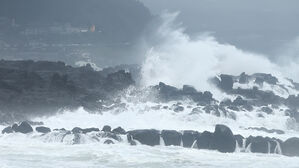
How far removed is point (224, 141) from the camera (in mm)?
42312

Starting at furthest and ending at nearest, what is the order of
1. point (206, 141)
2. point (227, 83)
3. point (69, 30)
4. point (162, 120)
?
point (69, 30)
point (227, 83)
point (162, 120)
point (206, 141)

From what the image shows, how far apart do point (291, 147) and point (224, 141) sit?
4105mm

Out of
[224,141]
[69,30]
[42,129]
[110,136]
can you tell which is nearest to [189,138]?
[224,141]

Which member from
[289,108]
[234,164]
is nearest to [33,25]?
[289,108]

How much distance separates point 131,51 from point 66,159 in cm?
7352

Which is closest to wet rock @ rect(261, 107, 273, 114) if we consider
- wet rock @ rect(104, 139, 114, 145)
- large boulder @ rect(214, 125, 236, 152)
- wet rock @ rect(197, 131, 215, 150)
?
large boulder @ rect(214, 125, 236, 152)

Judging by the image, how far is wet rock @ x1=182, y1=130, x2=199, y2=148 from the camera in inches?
1695

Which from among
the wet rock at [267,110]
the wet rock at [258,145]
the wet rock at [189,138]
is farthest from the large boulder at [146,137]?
the wet rock at [267,110]

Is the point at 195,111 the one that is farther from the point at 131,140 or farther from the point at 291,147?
the point at 291,147

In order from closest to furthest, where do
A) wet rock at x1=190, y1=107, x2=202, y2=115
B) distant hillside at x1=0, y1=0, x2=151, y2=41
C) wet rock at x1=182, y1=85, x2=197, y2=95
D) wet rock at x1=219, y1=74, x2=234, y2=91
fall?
wet rock at x1=190, y1=107, x2=202, y2=115 → wet rock at x1=182, y1=85, x2=197, y2=95 → wet rock at x1=219, y1=74, x2=234, y2=91 → distant hillside at x1=0, y1=0, x2=151, y2=41

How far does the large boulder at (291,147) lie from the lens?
41.9 meters

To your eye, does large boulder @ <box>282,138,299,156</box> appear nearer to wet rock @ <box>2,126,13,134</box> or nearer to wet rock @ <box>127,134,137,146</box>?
wet rock @ <box>127,134,137,146</box>

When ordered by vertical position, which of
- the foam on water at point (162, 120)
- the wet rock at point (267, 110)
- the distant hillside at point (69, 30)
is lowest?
the foam on water at point (162, 120)

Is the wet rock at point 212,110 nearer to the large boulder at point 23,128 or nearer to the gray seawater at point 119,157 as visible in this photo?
the gray seawater at point 119,157
